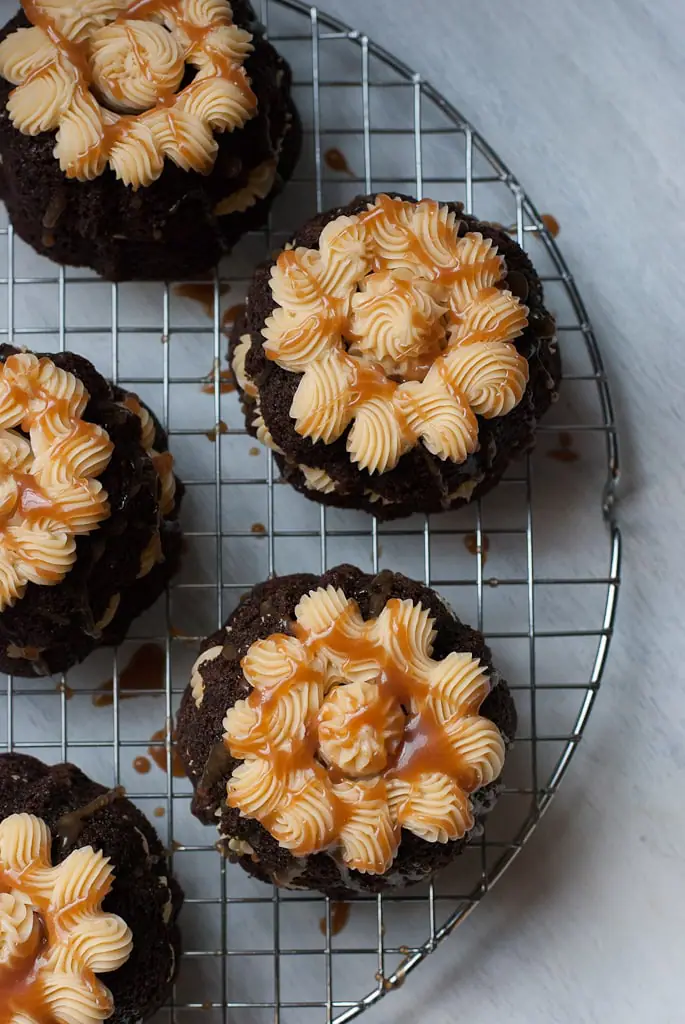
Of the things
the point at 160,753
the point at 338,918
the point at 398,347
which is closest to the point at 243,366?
the point at 398,347

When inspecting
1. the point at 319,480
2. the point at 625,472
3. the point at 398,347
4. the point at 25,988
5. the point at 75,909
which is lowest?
the point at 25,988

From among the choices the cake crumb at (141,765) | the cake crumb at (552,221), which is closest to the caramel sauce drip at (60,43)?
the cake crumb at (552,221)

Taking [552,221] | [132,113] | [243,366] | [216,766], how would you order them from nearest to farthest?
1. [216,766]
2. [132,113]
3. [243,366]
4. [552,221]

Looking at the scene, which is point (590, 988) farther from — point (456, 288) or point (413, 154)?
point (413, 154)

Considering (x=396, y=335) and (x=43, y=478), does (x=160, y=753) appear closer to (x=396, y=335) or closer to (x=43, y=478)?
(x=43, y=478)

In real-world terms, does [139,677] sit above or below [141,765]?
above

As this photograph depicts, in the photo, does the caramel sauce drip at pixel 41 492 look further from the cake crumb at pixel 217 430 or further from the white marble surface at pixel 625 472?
the white marble surface at pixel 625 472

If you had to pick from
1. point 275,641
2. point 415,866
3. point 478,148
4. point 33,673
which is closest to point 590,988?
point 415,866

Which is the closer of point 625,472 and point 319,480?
point 319,480
